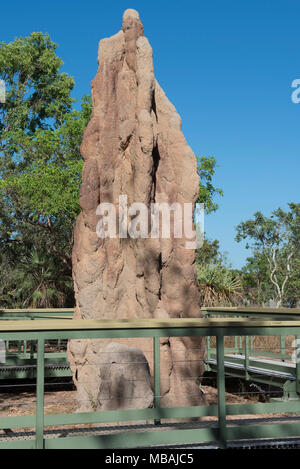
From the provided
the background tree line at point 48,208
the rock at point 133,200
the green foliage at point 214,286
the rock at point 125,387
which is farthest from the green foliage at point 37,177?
the rock at point 125,387

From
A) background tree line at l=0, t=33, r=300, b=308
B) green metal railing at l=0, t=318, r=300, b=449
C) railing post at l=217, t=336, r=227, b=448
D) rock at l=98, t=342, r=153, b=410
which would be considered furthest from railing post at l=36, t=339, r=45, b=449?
background tree line at l=0, t=33, r=300, b=308

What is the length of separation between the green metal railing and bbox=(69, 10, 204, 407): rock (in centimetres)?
386

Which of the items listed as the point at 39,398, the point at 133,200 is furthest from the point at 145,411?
the point at 133,200

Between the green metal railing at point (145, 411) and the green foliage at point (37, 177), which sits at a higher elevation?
the green foliage at point (37, 177)

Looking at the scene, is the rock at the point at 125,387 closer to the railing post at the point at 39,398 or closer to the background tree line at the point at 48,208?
the railing post at the point at 39,398

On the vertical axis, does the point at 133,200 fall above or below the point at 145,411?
above

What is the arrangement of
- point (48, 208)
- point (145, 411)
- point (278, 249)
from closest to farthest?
point (145, 411) < point (48, 208) < point (278, 249)

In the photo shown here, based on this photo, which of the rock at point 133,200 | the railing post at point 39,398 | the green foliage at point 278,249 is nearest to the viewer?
the railing post at point 39,398

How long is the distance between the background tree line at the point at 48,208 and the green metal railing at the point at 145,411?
41.2 ft

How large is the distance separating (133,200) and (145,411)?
16.7ft

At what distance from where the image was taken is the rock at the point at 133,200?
8.97 m

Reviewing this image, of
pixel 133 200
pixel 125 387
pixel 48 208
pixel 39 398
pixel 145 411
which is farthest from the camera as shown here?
pixel 48 208

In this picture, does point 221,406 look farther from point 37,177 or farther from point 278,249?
point 278,249

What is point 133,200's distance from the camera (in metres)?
9.26
